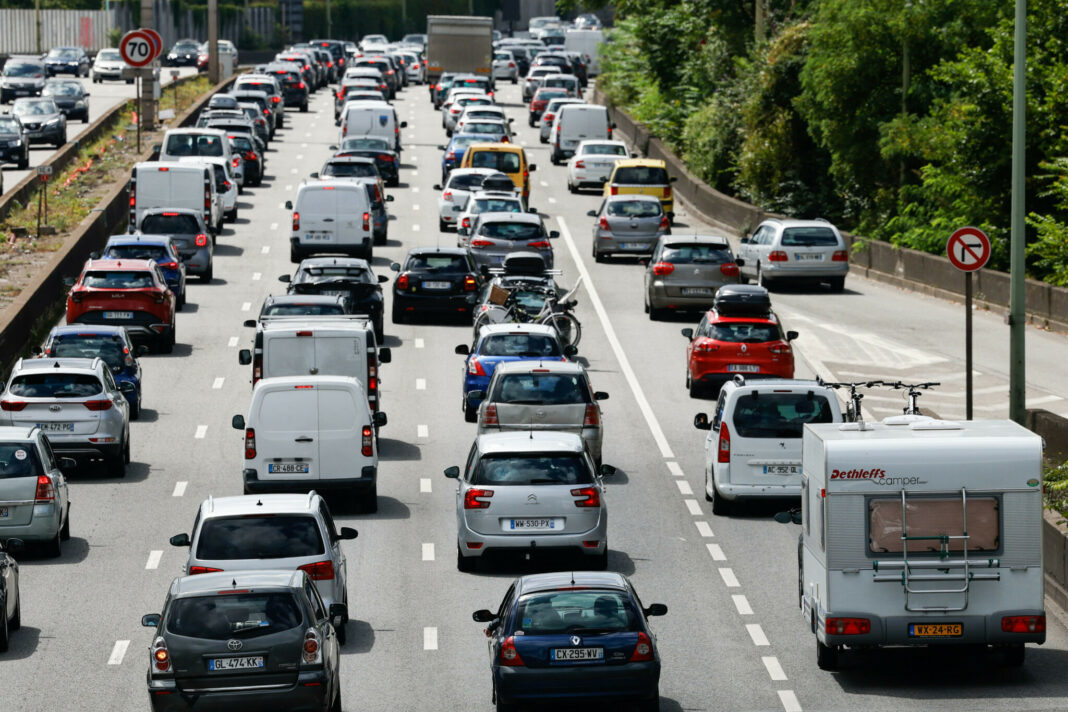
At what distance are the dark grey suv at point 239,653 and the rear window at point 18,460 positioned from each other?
7825 mm

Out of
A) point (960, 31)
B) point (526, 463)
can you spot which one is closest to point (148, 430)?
point (526, 463)

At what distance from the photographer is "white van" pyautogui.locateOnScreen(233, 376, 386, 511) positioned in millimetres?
24250

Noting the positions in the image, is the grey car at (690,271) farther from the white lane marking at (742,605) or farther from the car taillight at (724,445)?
the white lane marking at (742,605)

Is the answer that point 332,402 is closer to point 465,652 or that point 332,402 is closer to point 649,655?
point 465,652

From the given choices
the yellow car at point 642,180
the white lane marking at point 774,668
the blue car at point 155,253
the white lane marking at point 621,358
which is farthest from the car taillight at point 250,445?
the yellow car at point 642,180

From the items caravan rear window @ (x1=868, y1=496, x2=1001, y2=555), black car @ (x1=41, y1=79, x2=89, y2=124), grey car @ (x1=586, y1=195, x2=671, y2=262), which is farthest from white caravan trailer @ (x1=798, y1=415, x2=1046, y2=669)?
black car @ (x1=41, y1=79, x2=89, y2=124)

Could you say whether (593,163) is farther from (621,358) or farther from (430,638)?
(430,638)

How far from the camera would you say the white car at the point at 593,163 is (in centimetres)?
6019

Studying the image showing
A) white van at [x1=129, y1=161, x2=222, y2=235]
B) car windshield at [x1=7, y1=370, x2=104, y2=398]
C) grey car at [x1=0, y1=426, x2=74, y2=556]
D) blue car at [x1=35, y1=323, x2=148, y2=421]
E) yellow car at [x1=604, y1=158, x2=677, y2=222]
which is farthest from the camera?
yellow car at [x1=604, y1=158, x2=677, y2=222]

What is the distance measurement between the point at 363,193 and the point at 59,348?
600 inches

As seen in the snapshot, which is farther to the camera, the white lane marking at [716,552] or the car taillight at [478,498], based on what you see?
the white lane marking at [716,552]

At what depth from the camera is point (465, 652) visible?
18562mm

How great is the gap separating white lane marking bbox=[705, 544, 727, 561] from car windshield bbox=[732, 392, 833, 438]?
5.30 feet

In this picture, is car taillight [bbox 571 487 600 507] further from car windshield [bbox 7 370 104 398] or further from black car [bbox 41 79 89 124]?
black car [bbox 41 79 89 124]
